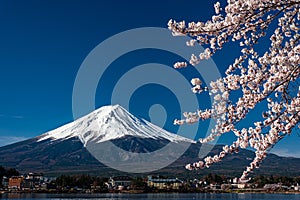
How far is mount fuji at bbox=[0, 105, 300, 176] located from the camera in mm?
86625

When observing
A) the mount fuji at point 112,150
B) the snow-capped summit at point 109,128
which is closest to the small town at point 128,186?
the mount fuji at point 112,150

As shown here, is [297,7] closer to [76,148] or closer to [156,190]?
[156,190]

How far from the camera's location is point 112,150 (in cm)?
10306

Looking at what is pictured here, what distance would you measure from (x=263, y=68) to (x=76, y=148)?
103 meters

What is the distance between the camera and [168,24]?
2.16 meters

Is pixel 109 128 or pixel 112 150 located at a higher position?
pixel 109 128

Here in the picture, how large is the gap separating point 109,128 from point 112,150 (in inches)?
550

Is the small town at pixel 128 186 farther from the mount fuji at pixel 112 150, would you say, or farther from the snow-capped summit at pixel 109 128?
the snow-capped summit at pixel 109 128

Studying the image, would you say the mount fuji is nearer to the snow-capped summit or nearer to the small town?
the snow-capped summit

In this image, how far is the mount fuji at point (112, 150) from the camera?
86.6m

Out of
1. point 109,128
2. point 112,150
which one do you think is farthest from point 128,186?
point 109,128

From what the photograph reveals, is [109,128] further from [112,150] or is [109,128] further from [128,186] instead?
[128,186]

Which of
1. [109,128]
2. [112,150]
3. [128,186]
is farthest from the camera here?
[109,128]

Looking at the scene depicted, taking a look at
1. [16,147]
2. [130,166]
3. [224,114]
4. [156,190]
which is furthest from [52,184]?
[16,147]
